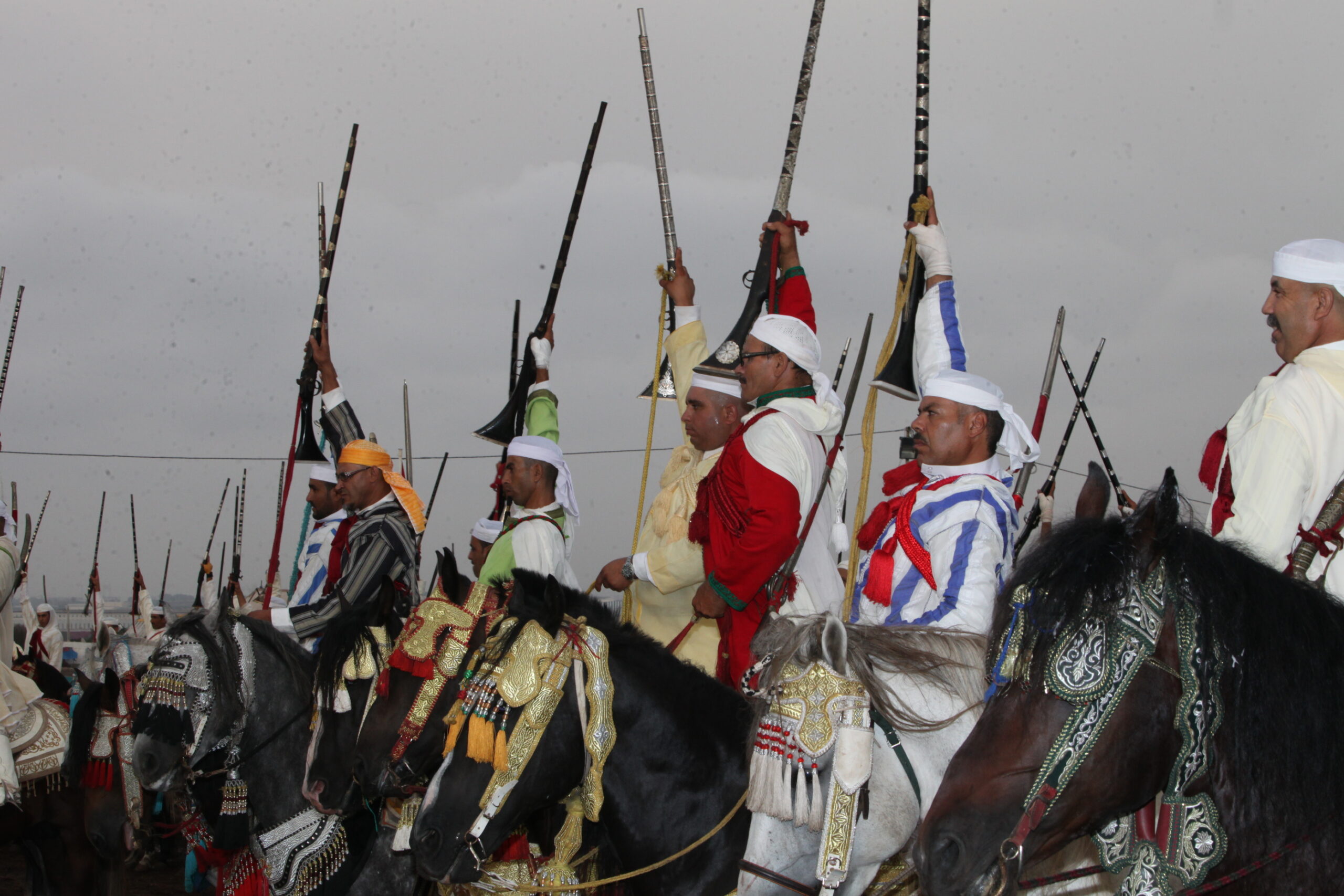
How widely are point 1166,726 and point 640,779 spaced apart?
178cm

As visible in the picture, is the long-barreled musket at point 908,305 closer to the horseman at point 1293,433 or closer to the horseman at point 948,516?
the horseman at point 948,516

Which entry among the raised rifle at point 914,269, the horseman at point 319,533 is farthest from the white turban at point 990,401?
the horseman at point 319,533

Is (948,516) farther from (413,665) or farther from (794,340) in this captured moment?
(413,665)

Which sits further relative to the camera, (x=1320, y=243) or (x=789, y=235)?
(x=789, y=235)

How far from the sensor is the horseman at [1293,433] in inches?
103

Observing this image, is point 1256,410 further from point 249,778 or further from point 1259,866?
point 249,778

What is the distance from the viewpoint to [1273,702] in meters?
2.23

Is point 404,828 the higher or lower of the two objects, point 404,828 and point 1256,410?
the lower

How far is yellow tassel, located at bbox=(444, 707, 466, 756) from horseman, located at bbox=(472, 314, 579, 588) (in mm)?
2404

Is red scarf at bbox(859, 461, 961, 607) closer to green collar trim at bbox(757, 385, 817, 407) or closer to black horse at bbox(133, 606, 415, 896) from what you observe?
green collar trim at bbox(757, 385, 817, 407)

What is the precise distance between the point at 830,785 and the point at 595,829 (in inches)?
49.5

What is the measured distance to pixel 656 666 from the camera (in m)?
3.71

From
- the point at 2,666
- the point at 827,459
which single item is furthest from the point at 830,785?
the point at 2,666

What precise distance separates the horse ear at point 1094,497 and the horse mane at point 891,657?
821 millimetres
